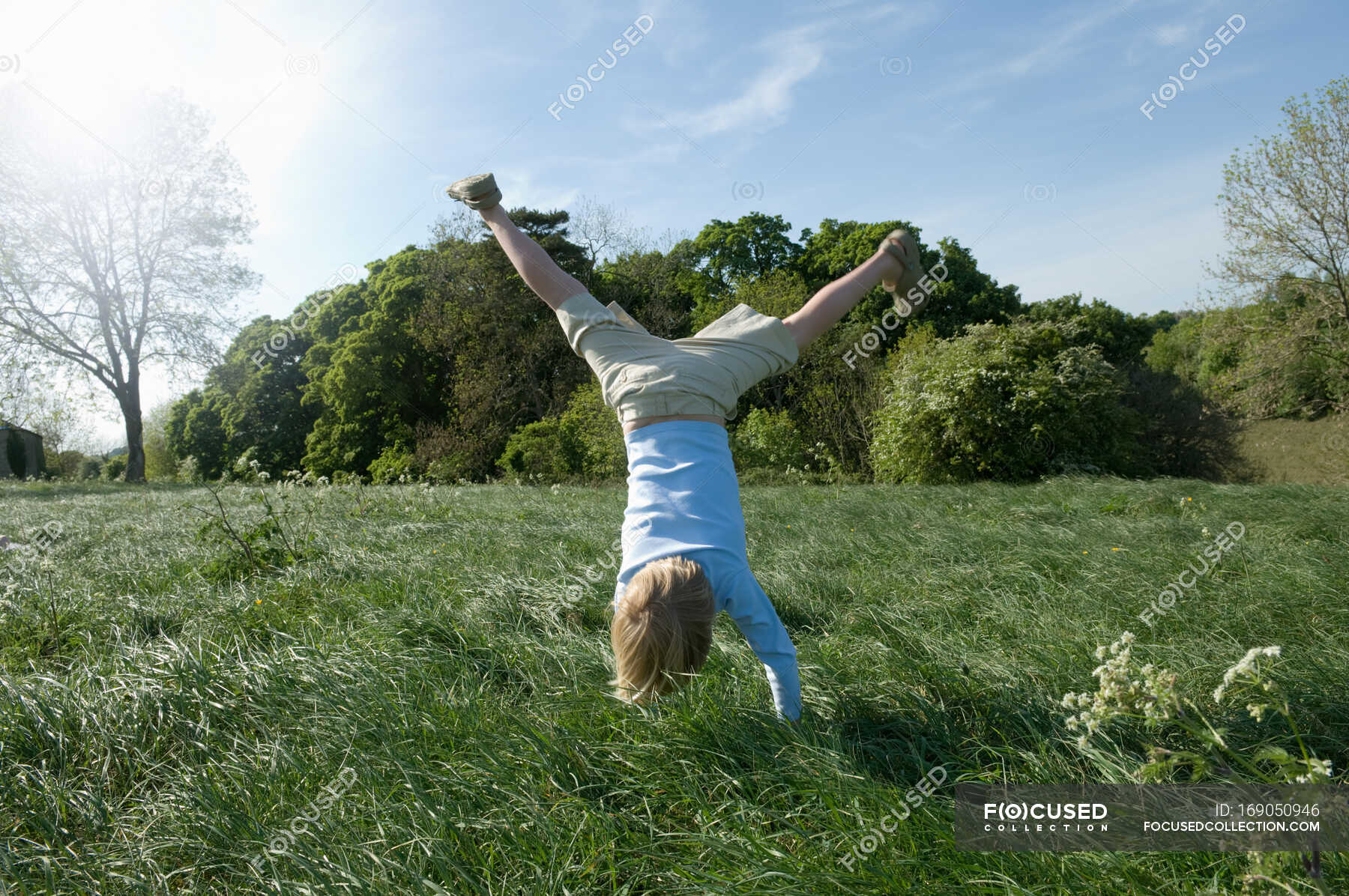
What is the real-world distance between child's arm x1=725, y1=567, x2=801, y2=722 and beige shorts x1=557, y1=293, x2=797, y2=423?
62cm

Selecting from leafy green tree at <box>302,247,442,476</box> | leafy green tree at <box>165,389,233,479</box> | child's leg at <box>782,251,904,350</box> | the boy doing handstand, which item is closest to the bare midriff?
the boy doing handstand

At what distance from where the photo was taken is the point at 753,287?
59.0 ft

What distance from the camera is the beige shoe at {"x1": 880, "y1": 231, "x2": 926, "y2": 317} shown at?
283 cm

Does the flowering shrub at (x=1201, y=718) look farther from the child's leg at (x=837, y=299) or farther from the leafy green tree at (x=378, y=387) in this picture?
the leafy green tree at (x=378, y=387)

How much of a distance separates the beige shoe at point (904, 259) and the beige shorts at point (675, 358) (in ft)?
1.87

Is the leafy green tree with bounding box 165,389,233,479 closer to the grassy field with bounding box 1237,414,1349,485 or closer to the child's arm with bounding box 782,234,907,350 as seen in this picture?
the child's arm with bounding box 782,234,907,350

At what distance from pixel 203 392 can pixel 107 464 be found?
581 centimetres

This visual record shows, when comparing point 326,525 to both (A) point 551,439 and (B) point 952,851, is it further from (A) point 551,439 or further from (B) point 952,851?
(A) point 551,439

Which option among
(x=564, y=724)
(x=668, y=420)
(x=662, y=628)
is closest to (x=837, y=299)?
(x=668, y=420)

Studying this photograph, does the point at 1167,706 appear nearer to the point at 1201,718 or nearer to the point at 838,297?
the point at 1201,718

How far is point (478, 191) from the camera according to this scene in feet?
9.14

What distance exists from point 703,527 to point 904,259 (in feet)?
4.79

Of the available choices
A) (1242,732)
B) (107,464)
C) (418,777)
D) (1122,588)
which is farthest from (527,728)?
(107,464)

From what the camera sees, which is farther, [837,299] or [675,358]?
[837,299]
